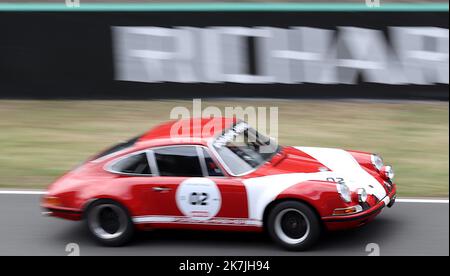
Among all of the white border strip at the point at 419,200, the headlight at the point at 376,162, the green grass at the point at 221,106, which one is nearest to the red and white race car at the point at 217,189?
the headlight at the point at 376,162

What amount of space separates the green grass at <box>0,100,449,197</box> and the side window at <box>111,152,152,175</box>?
244cm

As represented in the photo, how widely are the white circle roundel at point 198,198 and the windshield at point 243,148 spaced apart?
0.87ft

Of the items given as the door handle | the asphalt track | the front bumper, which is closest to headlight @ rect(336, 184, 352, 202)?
the asphalt track

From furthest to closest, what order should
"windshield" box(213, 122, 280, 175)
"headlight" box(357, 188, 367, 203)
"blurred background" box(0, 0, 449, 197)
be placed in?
"blurred background" box(0, 0, 449, 197) < "windshield" box(213, 122, 280, 175) < "headlight" box(357, 188, 367, 203)

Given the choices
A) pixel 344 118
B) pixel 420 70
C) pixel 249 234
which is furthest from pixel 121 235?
pixel 420 70

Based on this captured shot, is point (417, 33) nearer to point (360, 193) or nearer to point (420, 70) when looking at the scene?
point (420, 70)

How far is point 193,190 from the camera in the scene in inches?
288

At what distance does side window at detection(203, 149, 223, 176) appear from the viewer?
7371 mm

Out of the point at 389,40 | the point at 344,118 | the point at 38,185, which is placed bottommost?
the point at 38,185

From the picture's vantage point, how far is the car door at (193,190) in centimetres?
724

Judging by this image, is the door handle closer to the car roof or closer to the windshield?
the car roof

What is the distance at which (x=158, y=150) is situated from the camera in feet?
25.0

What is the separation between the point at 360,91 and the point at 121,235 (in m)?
5.80

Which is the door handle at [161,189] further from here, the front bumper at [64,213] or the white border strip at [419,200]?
the white border strip at [419,200]
